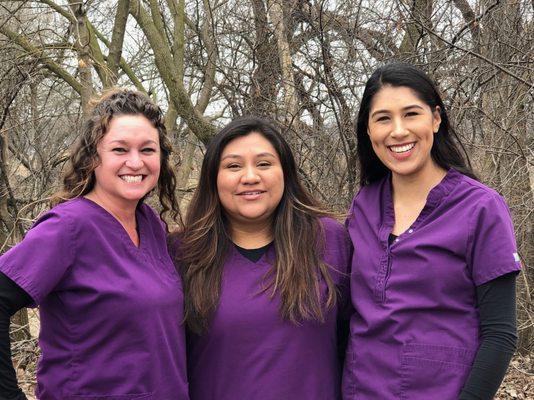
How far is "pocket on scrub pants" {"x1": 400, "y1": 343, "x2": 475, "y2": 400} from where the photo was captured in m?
2.10

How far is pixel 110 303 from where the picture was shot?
7.14 feet

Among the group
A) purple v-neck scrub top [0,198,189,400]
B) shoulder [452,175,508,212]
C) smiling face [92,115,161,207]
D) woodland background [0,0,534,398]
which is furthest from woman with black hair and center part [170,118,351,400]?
woodland background [0,0,534,398]

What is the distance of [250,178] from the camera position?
2617mm

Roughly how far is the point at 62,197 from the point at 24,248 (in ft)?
1.22

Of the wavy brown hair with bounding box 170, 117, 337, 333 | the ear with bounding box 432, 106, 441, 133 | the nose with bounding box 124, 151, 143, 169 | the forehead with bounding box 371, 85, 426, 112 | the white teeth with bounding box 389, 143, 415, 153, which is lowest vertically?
the wavy brown hair with bounding box 170, 117, 337, 333

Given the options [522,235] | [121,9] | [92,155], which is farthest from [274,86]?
[92,155]

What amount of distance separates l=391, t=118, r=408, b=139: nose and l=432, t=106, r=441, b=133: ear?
0.14m

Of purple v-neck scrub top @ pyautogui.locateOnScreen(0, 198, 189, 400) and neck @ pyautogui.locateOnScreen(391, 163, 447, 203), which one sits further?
neck @ pyautogui.locateOnScreen(391, 163, 447, 203)

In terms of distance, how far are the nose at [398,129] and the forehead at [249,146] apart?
59 cm

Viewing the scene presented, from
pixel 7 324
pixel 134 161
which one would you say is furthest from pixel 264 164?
pixel 7 324

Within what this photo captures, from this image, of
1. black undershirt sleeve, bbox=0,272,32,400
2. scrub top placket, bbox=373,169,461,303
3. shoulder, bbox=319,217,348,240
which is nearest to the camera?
black undershirt sleeve, bbox=0,272,32,400

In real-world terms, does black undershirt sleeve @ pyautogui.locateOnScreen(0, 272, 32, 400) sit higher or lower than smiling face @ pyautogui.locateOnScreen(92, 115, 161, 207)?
lower

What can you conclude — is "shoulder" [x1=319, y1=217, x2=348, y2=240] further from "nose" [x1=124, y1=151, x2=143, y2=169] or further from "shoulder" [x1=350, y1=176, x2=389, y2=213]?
"nose" [x1=124, y1=151, x2=143, y2=169]

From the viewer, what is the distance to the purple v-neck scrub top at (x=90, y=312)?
2119mm
